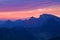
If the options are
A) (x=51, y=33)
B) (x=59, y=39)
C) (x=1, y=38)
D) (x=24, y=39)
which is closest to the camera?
(x=59, y=39)

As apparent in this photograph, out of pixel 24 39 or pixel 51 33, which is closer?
pixel 51 33

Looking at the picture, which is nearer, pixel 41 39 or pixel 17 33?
pixel 41 39

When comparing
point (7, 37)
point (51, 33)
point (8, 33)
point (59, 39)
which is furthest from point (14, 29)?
point (59, 39)

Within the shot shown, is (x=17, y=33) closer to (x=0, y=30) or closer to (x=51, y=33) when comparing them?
(x=0, y=30)

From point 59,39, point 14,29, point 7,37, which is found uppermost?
point 14,29

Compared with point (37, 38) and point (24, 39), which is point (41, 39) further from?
point (24, 39)

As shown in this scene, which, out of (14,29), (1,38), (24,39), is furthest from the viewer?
(14,29)

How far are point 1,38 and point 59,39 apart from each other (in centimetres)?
1393

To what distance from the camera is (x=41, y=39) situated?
51.8 m

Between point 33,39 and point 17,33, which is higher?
point 17,33

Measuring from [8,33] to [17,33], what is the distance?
11.4 feet

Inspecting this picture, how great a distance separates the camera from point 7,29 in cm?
5266

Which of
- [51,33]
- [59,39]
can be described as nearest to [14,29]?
[51,33]

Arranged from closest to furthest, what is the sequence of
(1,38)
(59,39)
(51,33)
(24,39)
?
(59,39)
(51,33)
(1,38)
(24,39)
